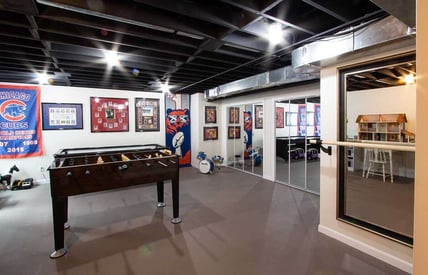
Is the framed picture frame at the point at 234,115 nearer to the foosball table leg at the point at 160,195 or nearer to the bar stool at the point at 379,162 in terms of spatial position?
the bar stool at the point at 379,162

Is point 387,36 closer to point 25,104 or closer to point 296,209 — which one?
point 296,209

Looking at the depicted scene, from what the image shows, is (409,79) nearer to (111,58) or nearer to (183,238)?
(183,238)

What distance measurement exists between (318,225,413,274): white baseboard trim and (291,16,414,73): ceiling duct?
7.02 feet

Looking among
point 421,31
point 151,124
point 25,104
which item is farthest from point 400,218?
point 25,104

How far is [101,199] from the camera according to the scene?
4.39 m

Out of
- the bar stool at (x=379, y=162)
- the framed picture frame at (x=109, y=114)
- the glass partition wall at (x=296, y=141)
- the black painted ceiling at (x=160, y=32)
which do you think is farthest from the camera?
the framed picture frame at (x=109, y=114)

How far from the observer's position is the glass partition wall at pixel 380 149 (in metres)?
2.89

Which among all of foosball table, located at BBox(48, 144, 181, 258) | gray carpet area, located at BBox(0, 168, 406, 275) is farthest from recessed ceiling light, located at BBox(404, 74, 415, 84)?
foosball table, located at BBox(48, 144, 181, 258)

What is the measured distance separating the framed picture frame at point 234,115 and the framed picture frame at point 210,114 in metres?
0.52

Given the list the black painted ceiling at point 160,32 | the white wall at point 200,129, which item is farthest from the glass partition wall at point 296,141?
the black painted ceiling at point 160,32

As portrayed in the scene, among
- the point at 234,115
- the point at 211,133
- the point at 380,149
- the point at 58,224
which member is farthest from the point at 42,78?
the point at 380,149

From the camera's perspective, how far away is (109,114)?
246 inches

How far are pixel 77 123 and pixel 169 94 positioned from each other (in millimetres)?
2754

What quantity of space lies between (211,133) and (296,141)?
2908 mm
